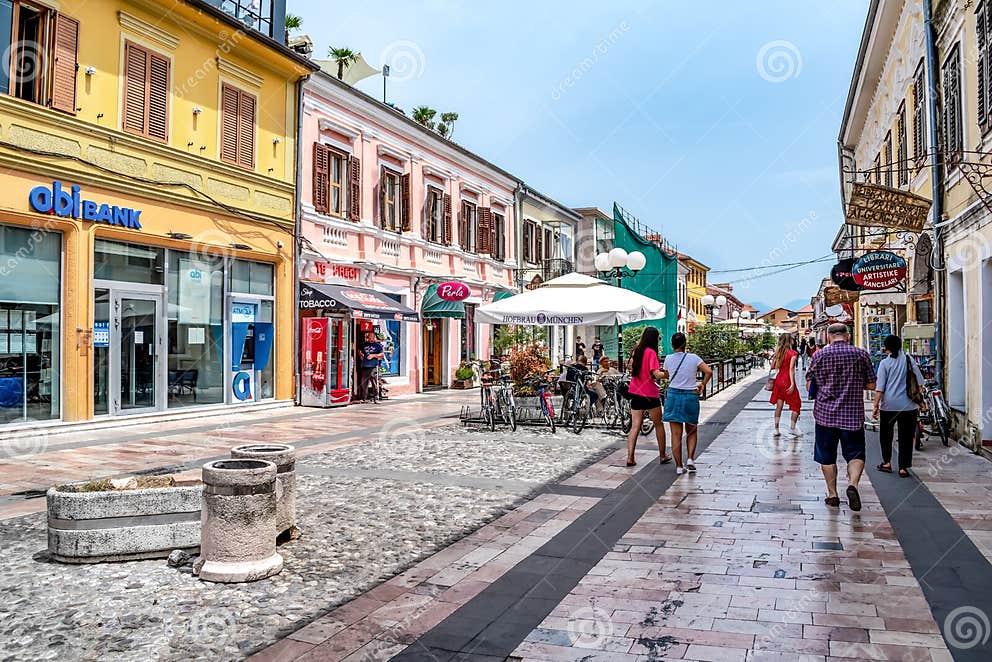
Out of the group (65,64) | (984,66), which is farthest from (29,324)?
(984,66)

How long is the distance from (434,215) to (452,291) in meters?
2.51

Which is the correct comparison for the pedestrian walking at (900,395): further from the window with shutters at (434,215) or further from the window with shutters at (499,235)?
the window with shutters at (499,235)

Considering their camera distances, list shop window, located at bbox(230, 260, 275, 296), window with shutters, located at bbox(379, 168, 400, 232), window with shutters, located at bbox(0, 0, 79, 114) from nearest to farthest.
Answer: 1. window with shutters, located at bbox(0, 0, 79, 114)
2. shop window, located at bbox(230, 260, 275, 296)
3. window with shutters, located at bbox(379, 168, 400, 232)

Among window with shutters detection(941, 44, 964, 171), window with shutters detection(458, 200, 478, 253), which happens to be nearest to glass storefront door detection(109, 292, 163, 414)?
window with shutters detection(458, 200, 478, 253)

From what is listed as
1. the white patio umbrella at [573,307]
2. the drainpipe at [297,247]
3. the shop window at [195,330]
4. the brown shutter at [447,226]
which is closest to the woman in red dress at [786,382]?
the white patio umbrella at [573,307]

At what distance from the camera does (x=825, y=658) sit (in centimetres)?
362

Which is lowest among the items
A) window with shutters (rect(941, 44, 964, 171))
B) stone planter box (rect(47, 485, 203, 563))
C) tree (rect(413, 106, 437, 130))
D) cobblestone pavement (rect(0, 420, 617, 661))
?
cobblestone pavement (rect(0, 420, 617, 661))

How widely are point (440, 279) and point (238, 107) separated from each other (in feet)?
27.9

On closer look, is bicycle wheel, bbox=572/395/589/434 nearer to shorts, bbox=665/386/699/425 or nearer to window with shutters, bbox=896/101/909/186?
shorts, bbox=665/386/699/425

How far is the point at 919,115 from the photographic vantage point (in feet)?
42.4

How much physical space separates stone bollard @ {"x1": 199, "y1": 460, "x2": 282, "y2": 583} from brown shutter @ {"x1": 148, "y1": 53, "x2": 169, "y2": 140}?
33.5 ft

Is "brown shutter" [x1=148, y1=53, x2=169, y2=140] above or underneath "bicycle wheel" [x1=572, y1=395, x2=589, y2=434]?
above

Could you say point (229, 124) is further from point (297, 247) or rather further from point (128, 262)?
point (128, 262)

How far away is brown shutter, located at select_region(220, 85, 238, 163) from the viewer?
1471cm
